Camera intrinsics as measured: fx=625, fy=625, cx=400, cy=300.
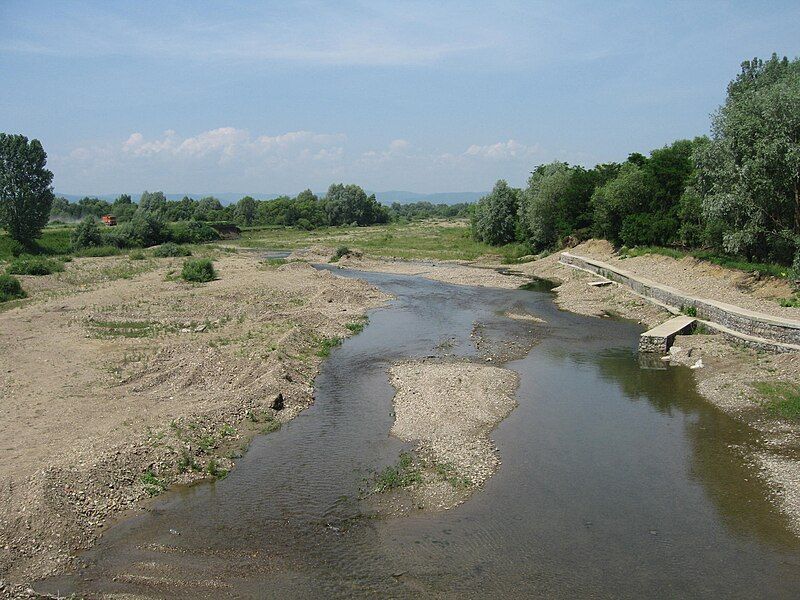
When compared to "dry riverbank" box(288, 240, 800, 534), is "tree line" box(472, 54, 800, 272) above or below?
above

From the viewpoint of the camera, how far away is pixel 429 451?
20.1 m

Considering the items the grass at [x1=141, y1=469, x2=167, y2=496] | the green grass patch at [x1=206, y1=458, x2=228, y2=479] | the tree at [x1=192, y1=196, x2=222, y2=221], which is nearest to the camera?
the grass at [x1=141, y1=469, x2=167, y2=496]

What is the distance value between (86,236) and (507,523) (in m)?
83.1

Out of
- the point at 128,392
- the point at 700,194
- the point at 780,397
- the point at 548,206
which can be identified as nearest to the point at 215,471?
the point at 128,392

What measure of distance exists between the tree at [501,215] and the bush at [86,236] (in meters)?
53.6

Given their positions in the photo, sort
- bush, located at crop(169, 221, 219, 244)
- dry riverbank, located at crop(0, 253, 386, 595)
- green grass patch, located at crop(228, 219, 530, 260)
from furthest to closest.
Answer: bush, located at crop(169, 221, 219, 244)
green grass patch, located at crop(228, 219, 530, 260)
dry riverbank, located at crop(0, 253, 386, 595)

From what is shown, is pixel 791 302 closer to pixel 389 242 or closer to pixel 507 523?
pixel 507 523

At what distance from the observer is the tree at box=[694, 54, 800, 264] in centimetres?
3384

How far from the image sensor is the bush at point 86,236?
83.2 meters

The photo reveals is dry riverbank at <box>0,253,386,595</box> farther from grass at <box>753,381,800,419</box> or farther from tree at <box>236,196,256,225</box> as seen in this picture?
tree at <box>236,196,256,225</box>

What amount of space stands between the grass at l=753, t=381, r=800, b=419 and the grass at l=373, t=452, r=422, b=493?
44.3 ft

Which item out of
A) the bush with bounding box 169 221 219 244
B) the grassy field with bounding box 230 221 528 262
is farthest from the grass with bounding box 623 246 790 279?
the bush with bounding box 169 221 219 244

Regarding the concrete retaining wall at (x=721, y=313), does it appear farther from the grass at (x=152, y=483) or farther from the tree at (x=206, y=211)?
the tree at (x=206, y=211)

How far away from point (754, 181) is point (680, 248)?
18731mm
